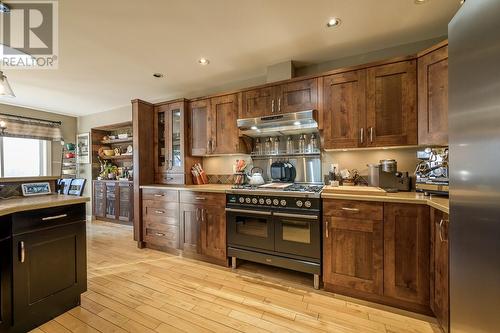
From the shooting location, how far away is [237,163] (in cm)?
319

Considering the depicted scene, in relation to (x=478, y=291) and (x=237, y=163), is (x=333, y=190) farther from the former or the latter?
(x=237, y=163)

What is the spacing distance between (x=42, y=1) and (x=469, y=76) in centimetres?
288

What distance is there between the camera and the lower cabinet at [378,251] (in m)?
1.67

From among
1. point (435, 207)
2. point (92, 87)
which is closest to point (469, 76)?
point (435, 207)

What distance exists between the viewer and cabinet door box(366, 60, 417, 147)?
2.00m

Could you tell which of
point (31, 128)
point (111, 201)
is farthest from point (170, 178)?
point (31, 128)

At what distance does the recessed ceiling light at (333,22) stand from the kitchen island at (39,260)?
2.75m

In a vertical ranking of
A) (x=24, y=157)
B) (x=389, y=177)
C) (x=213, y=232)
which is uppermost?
(x=24, y=157)

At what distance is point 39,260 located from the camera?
1545mm

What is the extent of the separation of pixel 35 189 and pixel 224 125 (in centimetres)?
207

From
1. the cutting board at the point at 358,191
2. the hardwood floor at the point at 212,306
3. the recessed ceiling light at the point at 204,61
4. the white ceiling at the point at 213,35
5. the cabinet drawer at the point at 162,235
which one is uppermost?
the recessed ceiling light at the point at 204,61

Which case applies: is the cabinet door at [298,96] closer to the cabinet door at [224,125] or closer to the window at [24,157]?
the cabinet door at [224,125]

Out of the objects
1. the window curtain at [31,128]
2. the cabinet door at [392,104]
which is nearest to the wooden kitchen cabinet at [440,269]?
the cabinet door at [392,104]

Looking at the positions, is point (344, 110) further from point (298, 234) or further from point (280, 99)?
point (298, 234)
